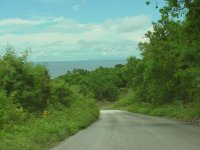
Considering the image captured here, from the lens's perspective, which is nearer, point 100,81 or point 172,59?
point 172,59

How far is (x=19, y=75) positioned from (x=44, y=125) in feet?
42.1

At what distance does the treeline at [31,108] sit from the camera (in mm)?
19967

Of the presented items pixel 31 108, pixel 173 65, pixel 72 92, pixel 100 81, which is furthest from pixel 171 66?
pixel 100 81

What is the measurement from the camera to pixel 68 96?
51188 mm

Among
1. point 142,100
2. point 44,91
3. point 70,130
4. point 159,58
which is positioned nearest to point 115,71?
point 142,100

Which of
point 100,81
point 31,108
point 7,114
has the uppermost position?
point 100,81

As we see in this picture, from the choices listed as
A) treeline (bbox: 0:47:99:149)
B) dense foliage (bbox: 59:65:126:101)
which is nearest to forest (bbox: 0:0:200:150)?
treeline (bbox: 0:47:99:149)

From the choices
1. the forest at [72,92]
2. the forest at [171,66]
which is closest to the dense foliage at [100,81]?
the forest at [171,66]

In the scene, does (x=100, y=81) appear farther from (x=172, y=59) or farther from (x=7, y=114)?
(x=7, y=114)

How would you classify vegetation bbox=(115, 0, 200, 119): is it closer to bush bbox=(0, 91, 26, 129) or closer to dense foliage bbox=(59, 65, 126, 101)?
bush bbox=(0, 91, 26, 129)

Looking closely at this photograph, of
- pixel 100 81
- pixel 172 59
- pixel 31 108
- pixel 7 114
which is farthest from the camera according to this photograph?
pixel 100 81

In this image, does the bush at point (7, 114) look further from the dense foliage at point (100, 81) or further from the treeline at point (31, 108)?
the dense foliage at point (100, 81)

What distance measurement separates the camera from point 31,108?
37.8m

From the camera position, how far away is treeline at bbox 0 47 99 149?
20.0 m
